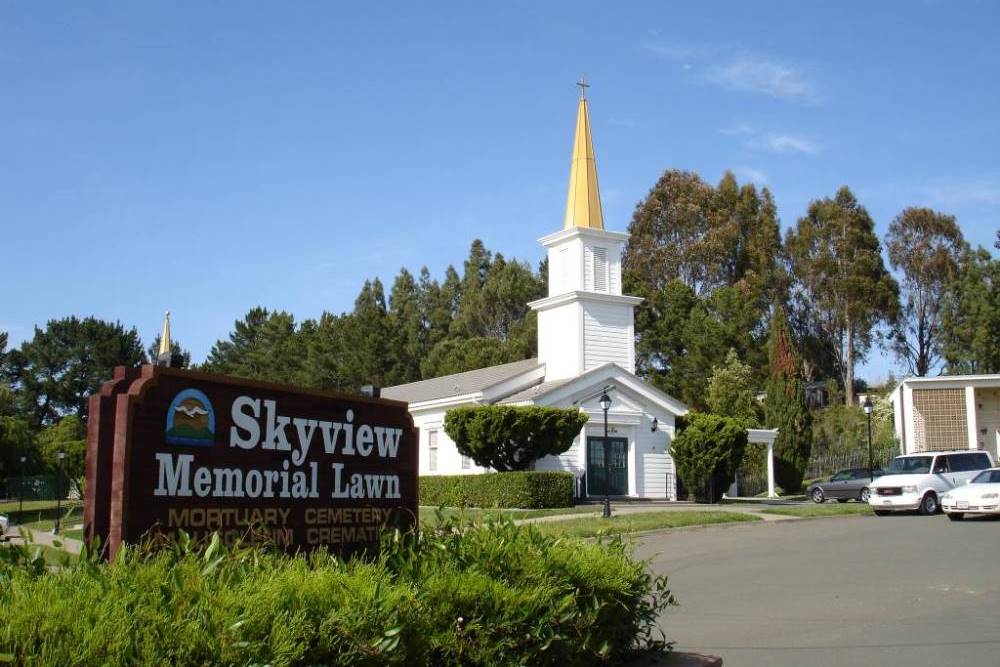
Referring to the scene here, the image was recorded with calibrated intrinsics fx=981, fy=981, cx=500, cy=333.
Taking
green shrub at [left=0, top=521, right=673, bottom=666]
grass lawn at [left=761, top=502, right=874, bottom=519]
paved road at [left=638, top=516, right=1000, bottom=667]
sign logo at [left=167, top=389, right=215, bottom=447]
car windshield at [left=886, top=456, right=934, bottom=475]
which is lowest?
paved road at [left=638, top=516, right=1000, bottom=667]

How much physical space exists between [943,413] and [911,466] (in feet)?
60.9

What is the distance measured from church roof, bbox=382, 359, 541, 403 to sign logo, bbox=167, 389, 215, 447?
96.9ft

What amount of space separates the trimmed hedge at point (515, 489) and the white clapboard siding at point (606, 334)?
7.65 m

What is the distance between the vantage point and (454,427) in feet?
102

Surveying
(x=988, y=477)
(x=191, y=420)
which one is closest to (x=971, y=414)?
(x=988, y=477)

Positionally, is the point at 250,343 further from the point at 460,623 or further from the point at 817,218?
the point at 460,623

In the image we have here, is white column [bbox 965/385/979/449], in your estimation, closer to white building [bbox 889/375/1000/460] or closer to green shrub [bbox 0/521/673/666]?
white building [bbox 889/375/1000/460]

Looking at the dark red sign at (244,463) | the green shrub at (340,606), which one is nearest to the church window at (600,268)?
the dark red sign at (244,463)

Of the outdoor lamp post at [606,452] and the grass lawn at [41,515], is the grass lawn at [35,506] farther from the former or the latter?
the outdoor lamp post at [606,452]

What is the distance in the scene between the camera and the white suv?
1048 inches

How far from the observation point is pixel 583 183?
3844 cm

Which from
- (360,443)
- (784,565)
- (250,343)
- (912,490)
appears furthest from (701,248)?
(360,443)

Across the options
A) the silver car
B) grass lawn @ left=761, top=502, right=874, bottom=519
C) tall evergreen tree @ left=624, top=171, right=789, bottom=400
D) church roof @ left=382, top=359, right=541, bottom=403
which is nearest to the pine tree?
tall evergreen tree @ left=624, top=171, right=789, bottom=400

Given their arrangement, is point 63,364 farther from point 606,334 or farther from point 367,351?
point 606,334
